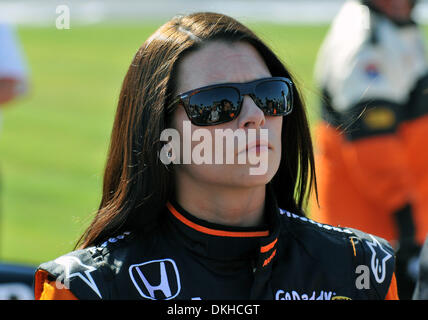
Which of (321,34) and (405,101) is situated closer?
(405,101)

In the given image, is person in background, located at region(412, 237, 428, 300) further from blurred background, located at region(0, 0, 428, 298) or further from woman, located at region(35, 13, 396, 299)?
blurred background, located at region(0, 0, 428, 298)

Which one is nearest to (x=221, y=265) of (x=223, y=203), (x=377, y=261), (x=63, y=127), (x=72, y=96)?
(x=223, y=203)

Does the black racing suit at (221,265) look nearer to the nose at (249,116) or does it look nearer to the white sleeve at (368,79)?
the nose at (249,116)

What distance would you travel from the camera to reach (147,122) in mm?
1760

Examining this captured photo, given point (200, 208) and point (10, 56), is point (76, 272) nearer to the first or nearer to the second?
point (200, 208)

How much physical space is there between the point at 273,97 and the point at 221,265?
1.33 ft

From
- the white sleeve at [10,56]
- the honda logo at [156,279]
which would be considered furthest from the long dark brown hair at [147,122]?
the white sleeve at [10,56]

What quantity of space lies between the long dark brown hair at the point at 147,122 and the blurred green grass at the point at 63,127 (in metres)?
0.13

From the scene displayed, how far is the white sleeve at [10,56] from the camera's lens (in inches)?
139

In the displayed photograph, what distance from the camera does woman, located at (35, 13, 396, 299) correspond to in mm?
1691

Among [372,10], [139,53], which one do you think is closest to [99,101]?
[372,10]
